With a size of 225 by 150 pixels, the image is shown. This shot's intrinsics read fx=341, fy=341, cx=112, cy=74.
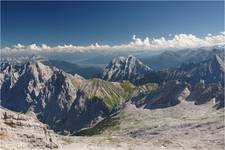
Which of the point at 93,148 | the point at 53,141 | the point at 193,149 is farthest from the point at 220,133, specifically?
the point at 53,141

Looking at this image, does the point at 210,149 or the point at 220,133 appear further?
the point at 220,133

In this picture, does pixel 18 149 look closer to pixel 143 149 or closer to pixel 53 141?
pixel 53 141

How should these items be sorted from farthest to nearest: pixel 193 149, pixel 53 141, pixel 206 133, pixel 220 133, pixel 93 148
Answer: pixel 206 133
pixel 220 133
pixel 193 149
pixel 93 148
pixel 53 141

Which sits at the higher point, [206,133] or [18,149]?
[18,149]

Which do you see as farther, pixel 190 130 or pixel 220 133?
pixel 190 130

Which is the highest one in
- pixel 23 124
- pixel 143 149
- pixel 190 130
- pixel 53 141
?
pixel 23 124

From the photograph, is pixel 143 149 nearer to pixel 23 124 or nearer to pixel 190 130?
pixel 23 124

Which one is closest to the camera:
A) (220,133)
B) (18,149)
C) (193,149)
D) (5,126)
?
(18,149)

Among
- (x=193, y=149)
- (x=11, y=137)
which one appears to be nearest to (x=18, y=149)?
(x=11, y=137)

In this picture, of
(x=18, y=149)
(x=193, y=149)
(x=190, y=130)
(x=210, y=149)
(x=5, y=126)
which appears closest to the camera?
(x=18, y=149)
